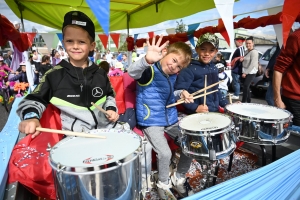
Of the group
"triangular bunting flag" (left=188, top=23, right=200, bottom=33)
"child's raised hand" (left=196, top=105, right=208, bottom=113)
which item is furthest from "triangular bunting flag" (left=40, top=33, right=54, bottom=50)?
"child's raised hand" (left=196, top=105, right=208, bottom=113)

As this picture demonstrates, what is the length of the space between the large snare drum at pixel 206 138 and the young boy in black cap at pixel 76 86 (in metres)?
0.54

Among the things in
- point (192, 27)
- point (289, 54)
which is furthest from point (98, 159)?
point (192, 27)

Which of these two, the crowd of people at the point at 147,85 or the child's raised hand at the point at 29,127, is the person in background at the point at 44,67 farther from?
the child's raised hand at the point at 29,127

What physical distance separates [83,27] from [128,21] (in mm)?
3657

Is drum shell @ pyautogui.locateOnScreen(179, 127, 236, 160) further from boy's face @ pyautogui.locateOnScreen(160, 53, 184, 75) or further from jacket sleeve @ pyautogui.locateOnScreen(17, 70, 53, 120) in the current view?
jacket sleeve @ pyautogui.locateOnScreen(17, 70, 53, 120)

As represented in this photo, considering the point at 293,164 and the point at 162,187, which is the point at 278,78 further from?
the point at 162,187

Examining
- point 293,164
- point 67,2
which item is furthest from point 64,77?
point 67,2

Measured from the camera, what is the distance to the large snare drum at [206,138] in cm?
154

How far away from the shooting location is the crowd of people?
1645mm

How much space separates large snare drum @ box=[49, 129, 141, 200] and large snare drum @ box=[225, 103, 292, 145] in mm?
1073

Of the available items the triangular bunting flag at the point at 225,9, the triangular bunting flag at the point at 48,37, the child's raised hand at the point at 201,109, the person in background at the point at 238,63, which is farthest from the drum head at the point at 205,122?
the person in background at the point at 238,63

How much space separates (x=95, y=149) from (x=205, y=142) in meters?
0.77

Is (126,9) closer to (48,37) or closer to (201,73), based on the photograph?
(48,37)

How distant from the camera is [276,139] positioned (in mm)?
1802
